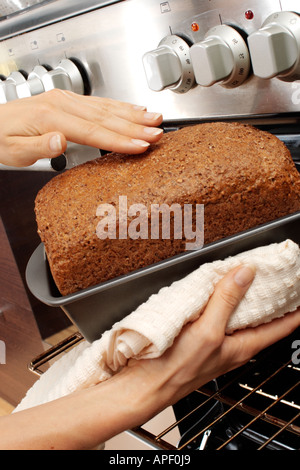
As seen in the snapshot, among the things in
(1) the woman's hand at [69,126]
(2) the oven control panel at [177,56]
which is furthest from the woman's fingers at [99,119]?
(2) the oven control panel at [177,56]

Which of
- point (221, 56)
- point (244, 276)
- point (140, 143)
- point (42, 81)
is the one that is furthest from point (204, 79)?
point (42, 81)

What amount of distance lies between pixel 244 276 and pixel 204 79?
0.30 meters

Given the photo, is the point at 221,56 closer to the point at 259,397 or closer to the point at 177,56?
the point at 177,56

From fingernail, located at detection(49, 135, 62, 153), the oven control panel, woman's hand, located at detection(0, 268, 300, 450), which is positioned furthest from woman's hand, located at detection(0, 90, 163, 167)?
woman's hand, located at detection(0, 268, 300, 450)

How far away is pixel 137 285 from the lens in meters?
0.52

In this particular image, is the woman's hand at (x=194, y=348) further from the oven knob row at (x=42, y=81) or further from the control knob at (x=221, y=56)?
the oven knob row at (x=42, y=81)

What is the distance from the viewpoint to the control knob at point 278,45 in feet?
1.85

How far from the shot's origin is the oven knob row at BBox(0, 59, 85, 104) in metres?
0.90

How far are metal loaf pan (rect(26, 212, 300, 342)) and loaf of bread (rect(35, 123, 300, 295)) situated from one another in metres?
0.03

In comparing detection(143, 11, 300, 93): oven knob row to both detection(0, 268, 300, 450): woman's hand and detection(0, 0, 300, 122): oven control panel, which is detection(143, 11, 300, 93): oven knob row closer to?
detection(0, 0, 300, 122): oven control panel

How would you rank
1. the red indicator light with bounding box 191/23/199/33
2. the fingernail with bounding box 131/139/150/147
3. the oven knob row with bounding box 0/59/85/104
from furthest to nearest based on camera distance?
the oven knob row with bounding box 0/59/85/104
the red indicator light with bounding box 191/23/199/33
the fingernail with bounding box 131/139/150/147

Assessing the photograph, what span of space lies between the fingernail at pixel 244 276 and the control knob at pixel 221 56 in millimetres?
285

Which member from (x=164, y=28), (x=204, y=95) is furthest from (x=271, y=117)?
(x=164, y=28)

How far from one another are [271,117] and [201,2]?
0.62 feet
